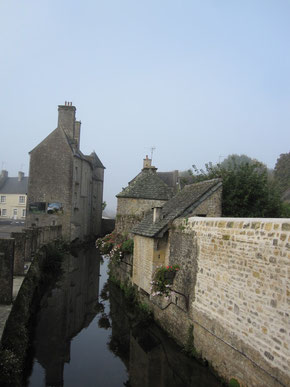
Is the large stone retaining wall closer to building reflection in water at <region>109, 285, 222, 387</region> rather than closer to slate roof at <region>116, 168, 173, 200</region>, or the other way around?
building reflection in water at <region>109, 285, 222, 387</region>

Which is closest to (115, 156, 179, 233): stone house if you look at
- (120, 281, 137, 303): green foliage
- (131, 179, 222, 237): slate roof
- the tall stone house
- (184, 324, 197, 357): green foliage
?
(120, 281, 137, 303): green foliage

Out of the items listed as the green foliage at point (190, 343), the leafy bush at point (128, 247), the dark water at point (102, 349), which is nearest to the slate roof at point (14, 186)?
the dark water at point (102, 349)

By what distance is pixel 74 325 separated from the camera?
13.5m

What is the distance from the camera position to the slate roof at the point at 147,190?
19.6 metres

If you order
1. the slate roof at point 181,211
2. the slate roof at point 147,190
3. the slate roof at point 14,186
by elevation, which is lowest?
the slate roof at point 181,211

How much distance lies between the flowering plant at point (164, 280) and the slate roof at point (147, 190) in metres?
8.43

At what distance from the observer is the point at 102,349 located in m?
11.6

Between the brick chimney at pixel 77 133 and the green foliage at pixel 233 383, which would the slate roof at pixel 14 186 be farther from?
the green foliage at pixel 233 383

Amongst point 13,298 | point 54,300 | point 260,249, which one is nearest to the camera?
point 260,249

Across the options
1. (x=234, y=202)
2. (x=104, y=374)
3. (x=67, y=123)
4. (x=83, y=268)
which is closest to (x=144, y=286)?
(x=104, y=374)

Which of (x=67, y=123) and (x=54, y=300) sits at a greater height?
(x=67, y=123)

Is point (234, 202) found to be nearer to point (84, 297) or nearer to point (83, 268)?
point (84, 297)

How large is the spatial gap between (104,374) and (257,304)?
5293mm

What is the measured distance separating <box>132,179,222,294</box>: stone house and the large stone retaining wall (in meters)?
1.19
